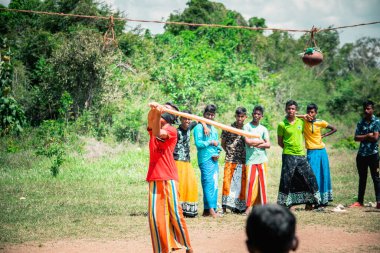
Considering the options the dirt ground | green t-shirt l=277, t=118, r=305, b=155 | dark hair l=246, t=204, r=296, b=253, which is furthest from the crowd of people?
dark hair l=246, t=204, r=296, b=253

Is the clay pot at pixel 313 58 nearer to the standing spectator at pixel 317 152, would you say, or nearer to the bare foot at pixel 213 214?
the standing spectator at pixel 317 152

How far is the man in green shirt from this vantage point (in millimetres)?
8633

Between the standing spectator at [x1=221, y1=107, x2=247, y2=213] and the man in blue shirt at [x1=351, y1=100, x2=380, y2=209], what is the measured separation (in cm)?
205

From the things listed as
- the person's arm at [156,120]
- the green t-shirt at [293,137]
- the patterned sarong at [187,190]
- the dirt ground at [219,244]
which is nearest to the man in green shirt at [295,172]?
the green t-shirt at [293,137]

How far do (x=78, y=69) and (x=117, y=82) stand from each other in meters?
Answer: 1.61

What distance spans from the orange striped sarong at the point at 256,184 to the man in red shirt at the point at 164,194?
3124 mm

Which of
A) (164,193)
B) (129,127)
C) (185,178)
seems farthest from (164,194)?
(129,127)

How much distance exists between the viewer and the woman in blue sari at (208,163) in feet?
27.5

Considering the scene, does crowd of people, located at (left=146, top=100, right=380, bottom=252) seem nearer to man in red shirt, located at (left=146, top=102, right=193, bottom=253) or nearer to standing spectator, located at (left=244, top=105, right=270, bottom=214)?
standing spectator, located at (left=244, top=105, right=270, bottom=214)

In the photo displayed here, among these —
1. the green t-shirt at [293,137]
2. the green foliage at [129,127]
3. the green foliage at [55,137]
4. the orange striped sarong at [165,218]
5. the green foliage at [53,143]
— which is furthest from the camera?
the green foliage at [129,127]

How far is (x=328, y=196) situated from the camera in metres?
9.02

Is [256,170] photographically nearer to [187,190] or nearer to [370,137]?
[187,190]

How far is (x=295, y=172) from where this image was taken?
8.67m

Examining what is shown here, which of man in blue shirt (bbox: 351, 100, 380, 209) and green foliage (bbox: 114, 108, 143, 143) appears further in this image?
green foliage (bbox: 114, 108, 143, 143)
